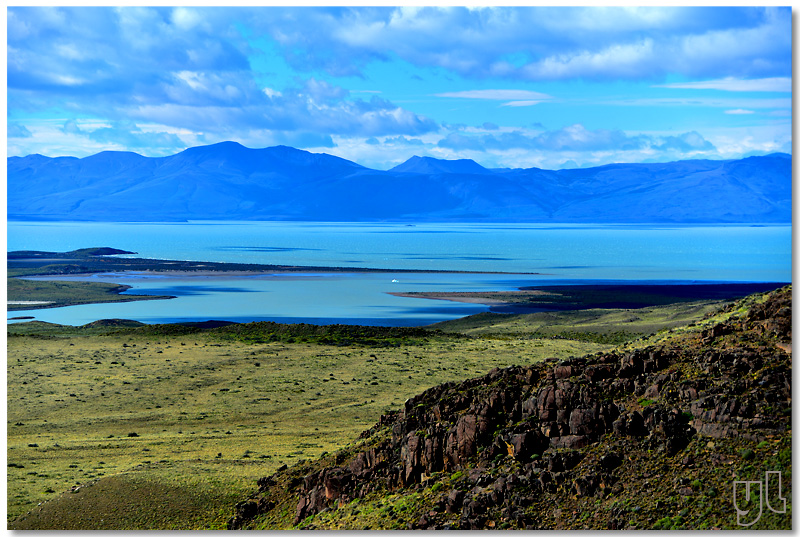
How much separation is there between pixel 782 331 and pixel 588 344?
83.1 ft

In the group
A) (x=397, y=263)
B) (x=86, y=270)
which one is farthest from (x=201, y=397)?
(x=397, y=263)

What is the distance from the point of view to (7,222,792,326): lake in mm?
60188

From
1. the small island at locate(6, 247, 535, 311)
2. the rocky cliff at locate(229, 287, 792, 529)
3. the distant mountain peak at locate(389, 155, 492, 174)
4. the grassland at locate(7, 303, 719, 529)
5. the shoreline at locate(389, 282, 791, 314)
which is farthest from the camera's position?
the distant mountain peak at locate(389, 155, 492, 174)

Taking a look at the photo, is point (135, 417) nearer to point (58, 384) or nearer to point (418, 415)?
point (58, 384)

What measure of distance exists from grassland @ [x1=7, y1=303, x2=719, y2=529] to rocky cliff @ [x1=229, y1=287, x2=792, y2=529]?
9.11 feet

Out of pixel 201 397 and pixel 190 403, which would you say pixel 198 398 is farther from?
pixel 190 403

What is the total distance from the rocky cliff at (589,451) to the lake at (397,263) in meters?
13.4

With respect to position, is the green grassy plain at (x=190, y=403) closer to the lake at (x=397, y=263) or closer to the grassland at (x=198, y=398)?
the grassland at (x=198, y=398)

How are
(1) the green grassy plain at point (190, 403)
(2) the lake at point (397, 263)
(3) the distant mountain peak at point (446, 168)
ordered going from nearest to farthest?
(1) the green grassy plain at point (190, 403), (2) the lake at point (397, 263), (3) the distant mountain peak at point (446, 168)

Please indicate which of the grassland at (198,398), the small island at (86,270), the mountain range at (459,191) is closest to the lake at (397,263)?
the small island at (86,270)

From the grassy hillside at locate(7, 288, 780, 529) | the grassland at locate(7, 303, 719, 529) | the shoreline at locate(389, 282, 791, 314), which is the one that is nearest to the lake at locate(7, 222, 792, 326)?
the shoreline at locate(389, 282, 791, 314)

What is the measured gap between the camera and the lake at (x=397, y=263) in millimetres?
60188

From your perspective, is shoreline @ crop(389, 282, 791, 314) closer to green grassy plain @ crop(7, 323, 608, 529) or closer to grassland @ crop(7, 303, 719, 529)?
grassland @ crop(7, 303, 719, 529)

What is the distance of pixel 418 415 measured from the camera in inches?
525
